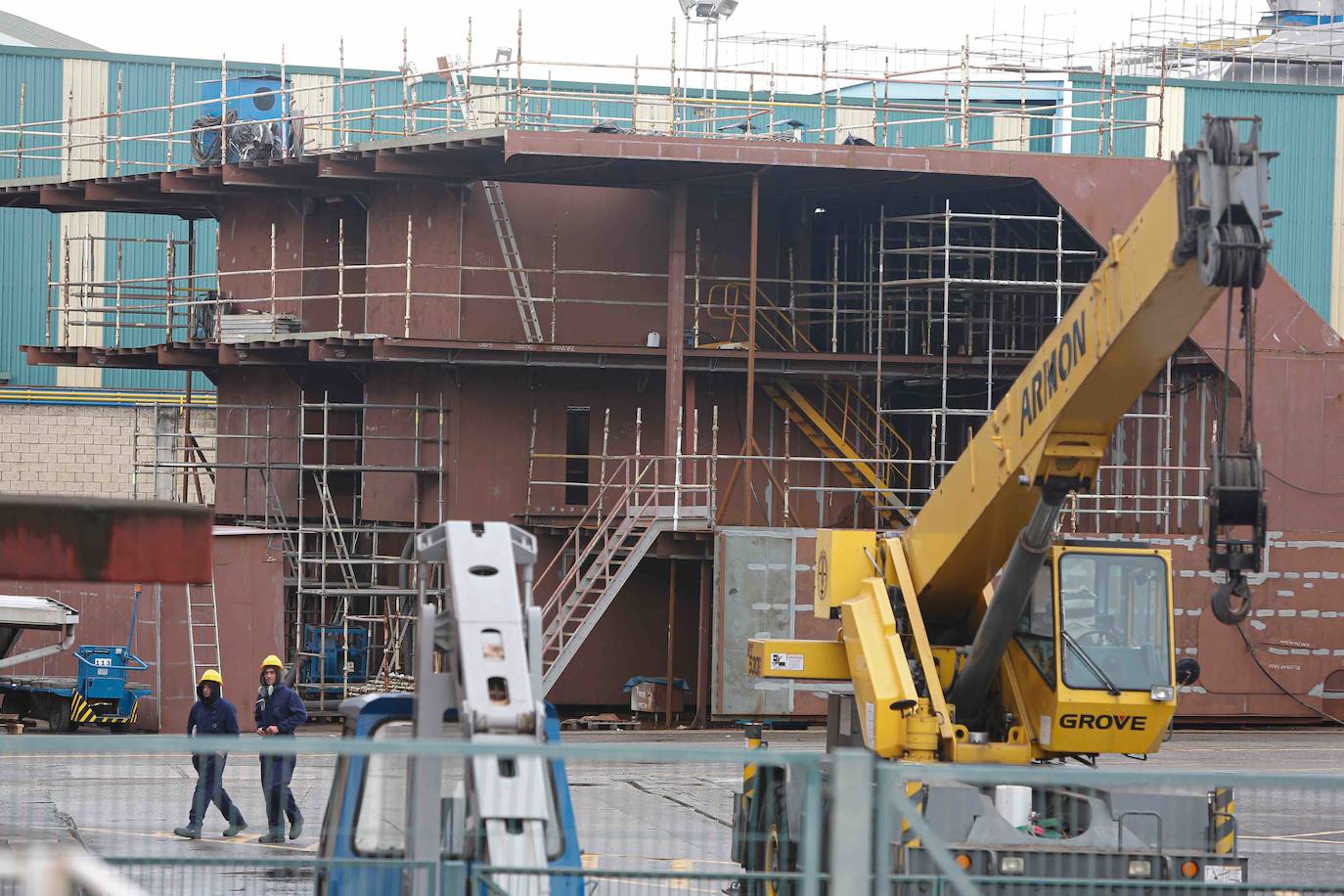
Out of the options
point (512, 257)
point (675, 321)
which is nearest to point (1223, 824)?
point (675, 321)

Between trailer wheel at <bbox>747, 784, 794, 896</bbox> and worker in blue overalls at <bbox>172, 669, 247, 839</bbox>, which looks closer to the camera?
trailer wheel at <bbox>747, 784, 794, 896</bbox>

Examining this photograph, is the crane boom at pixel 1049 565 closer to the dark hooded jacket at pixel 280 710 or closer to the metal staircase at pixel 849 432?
the dark hooded jacket at pixel 280 710

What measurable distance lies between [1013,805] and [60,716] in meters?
16.5

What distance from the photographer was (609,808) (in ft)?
60.0

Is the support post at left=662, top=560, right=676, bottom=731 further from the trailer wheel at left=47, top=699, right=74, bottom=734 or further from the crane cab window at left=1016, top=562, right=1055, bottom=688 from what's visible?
the crane cab window at left=1016, top=562, right=1055, bottom=688

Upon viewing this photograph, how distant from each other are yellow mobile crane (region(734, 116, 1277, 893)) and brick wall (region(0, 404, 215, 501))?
3627 cm

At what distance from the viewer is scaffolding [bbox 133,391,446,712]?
2769 centimetres

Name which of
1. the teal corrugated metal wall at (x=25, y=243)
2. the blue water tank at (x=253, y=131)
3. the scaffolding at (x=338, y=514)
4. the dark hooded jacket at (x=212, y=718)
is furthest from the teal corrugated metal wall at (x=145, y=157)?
the dark hooded jacket at (x=212, y=718)

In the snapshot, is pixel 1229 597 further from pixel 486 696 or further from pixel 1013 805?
pixel 486 696

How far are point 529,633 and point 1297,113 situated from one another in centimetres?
4274

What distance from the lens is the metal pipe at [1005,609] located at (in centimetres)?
1204

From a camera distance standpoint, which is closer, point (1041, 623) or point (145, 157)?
point (1041, 623)

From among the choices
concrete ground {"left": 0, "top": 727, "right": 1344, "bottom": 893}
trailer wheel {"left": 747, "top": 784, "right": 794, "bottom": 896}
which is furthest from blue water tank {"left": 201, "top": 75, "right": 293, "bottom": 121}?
trailer wheel {"left": 747, "top": 784, "right": 794, "bottom": 896}

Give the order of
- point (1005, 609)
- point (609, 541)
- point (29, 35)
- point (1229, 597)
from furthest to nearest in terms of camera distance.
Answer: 1. point (29, 35)
2. point (609, 541)
3. point (1005, 609)
4. point (1229, 597)
